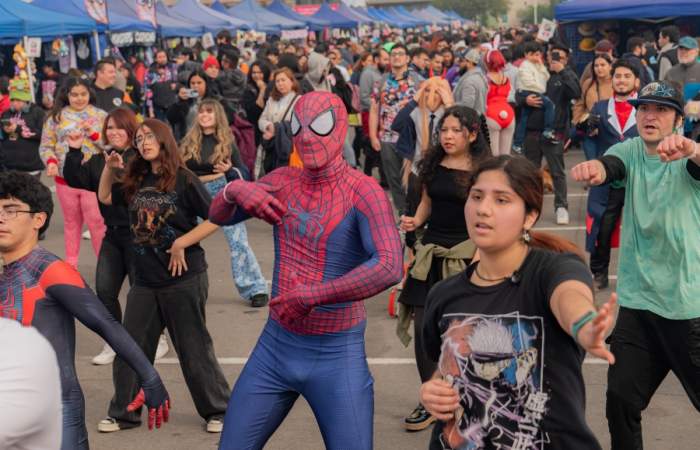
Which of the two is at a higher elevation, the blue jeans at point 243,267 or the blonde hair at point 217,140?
the blonde hair at point 217,140

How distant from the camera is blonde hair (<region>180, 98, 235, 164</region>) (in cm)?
824

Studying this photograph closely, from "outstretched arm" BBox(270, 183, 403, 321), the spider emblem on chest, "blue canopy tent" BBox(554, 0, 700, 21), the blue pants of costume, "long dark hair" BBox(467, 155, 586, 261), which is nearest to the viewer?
"long dark hair" BBox(467, 155, 586, 261)

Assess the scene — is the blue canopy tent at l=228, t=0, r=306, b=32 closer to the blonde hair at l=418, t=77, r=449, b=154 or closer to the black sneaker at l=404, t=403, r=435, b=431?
the blonde hair at l=418, t=77, r=449, b=154

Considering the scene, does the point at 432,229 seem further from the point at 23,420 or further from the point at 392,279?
the point at 23,420

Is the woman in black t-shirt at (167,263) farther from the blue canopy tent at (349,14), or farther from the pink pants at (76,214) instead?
the blue canopy tent at (349,14)

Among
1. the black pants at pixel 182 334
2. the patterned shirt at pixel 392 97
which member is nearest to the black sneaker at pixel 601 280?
the patterned shirt at pixel 392 97

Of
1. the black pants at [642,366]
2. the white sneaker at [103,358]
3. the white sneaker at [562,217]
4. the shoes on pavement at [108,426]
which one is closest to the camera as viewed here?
the black pants at [642,366]

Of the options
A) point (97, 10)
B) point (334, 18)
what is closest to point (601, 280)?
point (97, 10)

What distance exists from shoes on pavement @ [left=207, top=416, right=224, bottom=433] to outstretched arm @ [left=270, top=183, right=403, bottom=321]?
2145 millimetres

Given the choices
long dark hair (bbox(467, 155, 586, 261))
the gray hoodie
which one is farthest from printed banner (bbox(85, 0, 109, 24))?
long dark hair (bbox(467, 155, 586, 261))

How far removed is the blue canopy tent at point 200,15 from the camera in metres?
33.5

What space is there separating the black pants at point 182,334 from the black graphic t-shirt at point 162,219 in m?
0.08

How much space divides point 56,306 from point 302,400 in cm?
277

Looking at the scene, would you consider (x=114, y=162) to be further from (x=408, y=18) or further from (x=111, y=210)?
(x=408, y=18)
